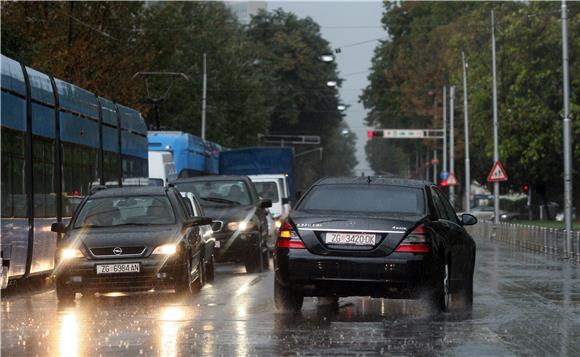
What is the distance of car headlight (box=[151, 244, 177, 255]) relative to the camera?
1881 cm

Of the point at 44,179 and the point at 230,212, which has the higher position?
the point at 44,179

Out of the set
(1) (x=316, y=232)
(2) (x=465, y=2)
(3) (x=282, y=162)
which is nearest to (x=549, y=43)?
(3) (x=282, y=162)

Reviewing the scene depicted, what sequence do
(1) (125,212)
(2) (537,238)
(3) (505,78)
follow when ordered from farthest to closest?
(3) (505,78) < (2) (537,238) < (1) (125,212)

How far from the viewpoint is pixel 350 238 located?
50.4 feet

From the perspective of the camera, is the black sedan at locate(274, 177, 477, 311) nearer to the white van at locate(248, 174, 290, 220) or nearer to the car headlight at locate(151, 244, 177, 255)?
the car headlight at locate(151, 244, 177, 255)

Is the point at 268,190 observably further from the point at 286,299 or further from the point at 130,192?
the point at 286,299

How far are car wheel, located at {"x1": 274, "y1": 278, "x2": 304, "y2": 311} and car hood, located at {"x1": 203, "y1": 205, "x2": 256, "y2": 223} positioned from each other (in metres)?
10.8

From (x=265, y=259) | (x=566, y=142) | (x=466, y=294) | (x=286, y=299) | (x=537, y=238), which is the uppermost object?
(x=566, y=142)

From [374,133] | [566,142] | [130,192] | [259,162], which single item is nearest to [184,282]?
[130,192]

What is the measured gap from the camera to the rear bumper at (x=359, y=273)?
49.9 ft

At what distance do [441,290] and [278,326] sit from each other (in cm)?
219

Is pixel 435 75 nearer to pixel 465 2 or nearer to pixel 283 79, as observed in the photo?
pixel 465 2

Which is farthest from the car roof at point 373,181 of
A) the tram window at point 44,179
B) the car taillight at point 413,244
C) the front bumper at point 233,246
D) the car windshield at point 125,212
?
the front bumper at point 233,246

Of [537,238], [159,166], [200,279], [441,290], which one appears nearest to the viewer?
[441,290]
